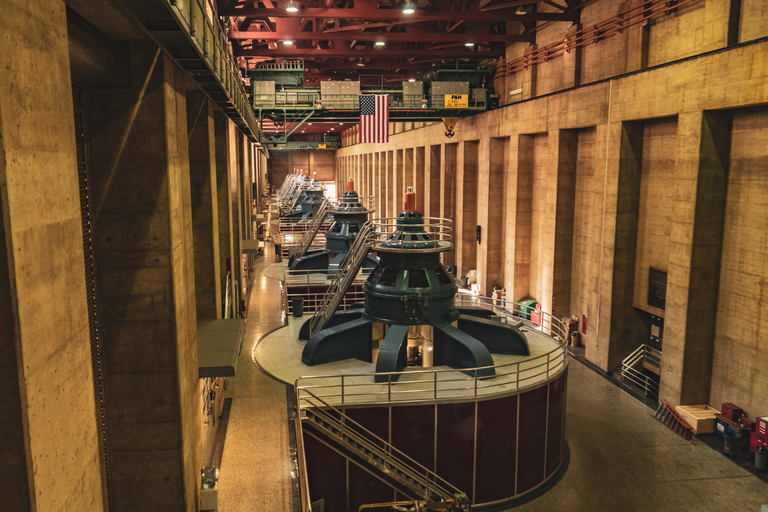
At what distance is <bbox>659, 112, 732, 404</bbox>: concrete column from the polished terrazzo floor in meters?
1.91

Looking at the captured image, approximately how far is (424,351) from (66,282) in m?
12.3

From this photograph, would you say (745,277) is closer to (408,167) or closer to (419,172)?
(419,172)

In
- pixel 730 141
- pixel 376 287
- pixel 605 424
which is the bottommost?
pixel 605 424

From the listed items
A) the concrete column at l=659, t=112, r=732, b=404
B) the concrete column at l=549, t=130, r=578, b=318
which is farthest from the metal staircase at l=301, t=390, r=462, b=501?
the concrete column at l=549, t=130, r=578, b=318

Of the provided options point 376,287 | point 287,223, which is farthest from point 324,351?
point 287,223

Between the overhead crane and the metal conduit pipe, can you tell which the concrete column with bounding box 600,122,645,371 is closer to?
the overhead crane

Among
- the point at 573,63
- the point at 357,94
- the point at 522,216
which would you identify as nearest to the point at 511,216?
the point at 522,216

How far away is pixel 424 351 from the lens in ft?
52.6

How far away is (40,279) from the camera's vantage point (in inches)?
159

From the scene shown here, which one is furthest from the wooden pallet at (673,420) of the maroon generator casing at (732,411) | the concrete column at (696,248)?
the maroon generator casing at (732,411)

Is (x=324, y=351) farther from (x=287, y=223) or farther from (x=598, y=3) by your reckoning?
(x=287, y=223)

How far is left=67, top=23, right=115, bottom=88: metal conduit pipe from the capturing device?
6297mm

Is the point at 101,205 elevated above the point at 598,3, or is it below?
below

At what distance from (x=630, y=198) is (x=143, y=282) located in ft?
52.2
